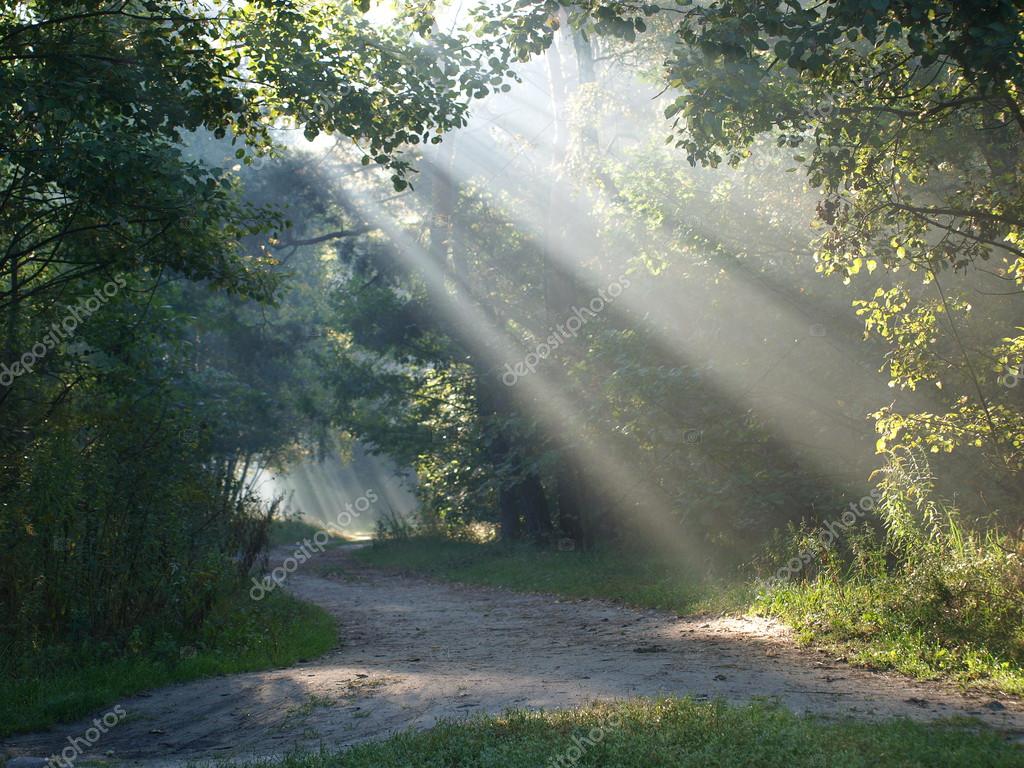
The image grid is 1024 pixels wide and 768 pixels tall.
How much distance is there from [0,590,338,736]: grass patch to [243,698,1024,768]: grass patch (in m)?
3.31

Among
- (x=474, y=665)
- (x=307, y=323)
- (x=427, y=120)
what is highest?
(x=307, y=323)

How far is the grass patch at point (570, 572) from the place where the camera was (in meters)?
13.6

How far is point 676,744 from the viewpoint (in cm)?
570

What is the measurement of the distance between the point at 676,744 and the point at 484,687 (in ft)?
8.23

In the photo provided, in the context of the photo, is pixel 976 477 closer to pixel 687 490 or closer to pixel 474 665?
pixel 687 490

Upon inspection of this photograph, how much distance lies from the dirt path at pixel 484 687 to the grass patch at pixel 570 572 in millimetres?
1391

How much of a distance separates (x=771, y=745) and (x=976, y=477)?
7.94m

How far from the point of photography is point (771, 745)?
5.59 m

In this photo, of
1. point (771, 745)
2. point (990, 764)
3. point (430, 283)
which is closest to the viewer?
point (990, 764)

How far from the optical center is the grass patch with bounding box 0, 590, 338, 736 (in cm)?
803

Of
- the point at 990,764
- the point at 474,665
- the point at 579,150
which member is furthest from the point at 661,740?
the point at 579,150
